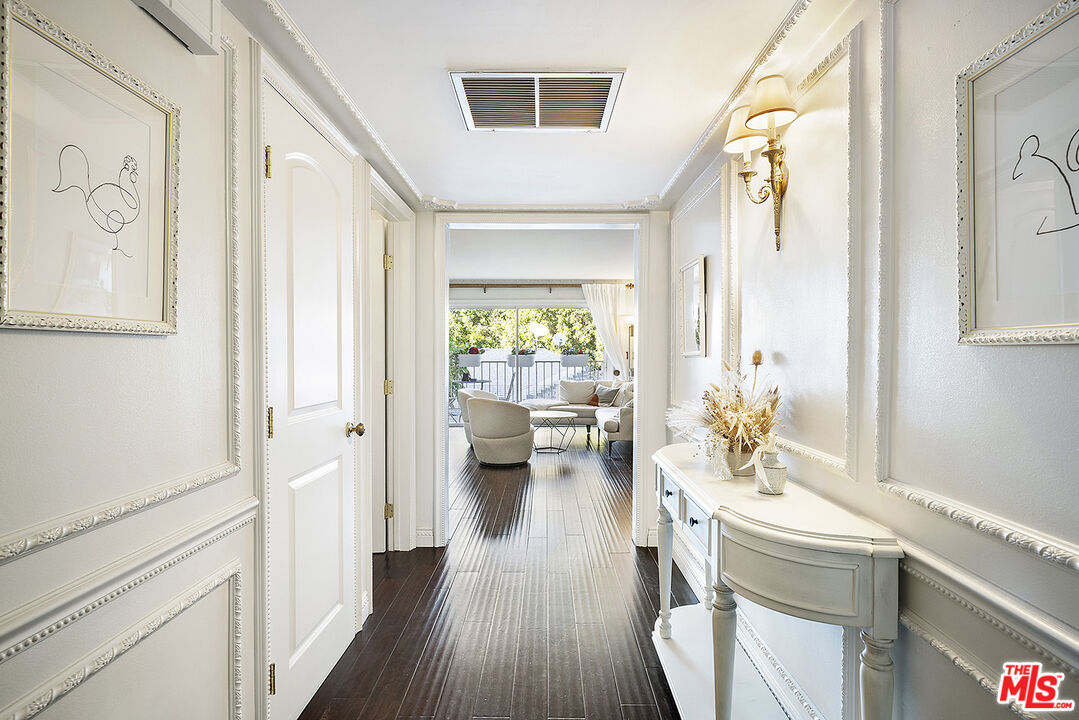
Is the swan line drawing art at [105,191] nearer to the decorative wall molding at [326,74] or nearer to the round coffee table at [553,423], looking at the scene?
the decorative wall molding at [326,74]

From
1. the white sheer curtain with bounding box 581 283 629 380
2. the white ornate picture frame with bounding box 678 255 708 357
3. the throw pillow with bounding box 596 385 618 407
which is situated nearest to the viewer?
the white ornate picture frame with bounding box 678 255 708 357

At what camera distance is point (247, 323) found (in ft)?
5.51

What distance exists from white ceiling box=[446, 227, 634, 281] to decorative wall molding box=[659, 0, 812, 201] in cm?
269

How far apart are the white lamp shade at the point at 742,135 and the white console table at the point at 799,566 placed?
1181 mm

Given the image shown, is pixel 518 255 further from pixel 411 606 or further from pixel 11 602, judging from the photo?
pixel 11 602

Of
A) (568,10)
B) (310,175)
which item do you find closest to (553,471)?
(310,175)

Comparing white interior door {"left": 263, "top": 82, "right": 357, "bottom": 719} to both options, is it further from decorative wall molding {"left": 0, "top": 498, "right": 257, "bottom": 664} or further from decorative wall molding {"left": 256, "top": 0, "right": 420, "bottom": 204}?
decorative wall molding {"left": 0, "top": 498, "right": 257, "bottom": 664}

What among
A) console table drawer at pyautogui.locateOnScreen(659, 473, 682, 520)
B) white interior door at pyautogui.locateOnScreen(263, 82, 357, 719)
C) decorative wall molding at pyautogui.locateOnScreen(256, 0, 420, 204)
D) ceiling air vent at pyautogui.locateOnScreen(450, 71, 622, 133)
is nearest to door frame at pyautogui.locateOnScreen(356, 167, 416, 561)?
decorative wall molding at pyautogui.locateOnScreen(256, 0, 420, 204)

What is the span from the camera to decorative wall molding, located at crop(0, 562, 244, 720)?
97 cm

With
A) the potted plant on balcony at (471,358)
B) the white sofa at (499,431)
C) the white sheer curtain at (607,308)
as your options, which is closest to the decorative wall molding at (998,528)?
the white sofa at (499,431)

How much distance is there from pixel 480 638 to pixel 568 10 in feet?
8.31

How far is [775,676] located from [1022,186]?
5.91 feet

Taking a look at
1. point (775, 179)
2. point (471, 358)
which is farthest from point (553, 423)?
point (775, 179)

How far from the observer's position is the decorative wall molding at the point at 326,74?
1.59m
